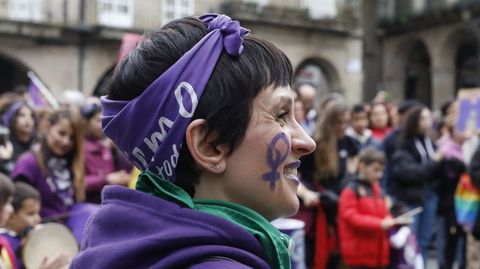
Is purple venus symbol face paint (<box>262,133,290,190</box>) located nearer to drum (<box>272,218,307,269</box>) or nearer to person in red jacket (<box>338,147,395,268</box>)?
drum (<box>272,218,307,269</box>)

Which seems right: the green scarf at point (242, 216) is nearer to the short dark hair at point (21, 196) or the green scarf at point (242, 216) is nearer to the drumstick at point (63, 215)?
the short dark hair at point (21, 196)

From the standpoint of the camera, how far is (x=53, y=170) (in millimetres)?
4723

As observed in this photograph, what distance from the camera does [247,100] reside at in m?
1.20

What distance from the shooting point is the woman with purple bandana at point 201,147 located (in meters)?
1.15

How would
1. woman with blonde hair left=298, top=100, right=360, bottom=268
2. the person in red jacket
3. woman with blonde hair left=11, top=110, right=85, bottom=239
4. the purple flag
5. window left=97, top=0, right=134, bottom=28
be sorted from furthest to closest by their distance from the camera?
window left=97, top=0, right=134, bottom=28, the purple flag, woman with blonde hair left=298, top=100, right=360, bottom=268, the person in red jacket, woman with blonde hair left=11, top=110, right=85, bottom=239

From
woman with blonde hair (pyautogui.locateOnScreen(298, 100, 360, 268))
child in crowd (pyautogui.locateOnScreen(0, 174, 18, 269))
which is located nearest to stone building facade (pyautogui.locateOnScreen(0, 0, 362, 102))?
woman with blonde hair (pyautogui.locateOnScreen(298, 100, 360, 268))

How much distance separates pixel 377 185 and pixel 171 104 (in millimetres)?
4890

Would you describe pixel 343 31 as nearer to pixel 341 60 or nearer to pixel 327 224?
pixel 341 60

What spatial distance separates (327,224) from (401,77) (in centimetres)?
2403

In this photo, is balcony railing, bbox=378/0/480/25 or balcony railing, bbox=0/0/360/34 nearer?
balcony railing, bbox=0/0/360/34

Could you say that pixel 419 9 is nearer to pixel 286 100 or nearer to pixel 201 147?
pixel 286 100

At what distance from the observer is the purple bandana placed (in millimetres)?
1184

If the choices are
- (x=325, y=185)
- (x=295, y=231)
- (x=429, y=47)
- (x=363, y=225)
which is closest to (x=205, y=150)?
(x=295, y=231)

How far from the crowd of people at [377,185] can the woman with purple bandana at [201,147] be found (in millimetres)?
4277
